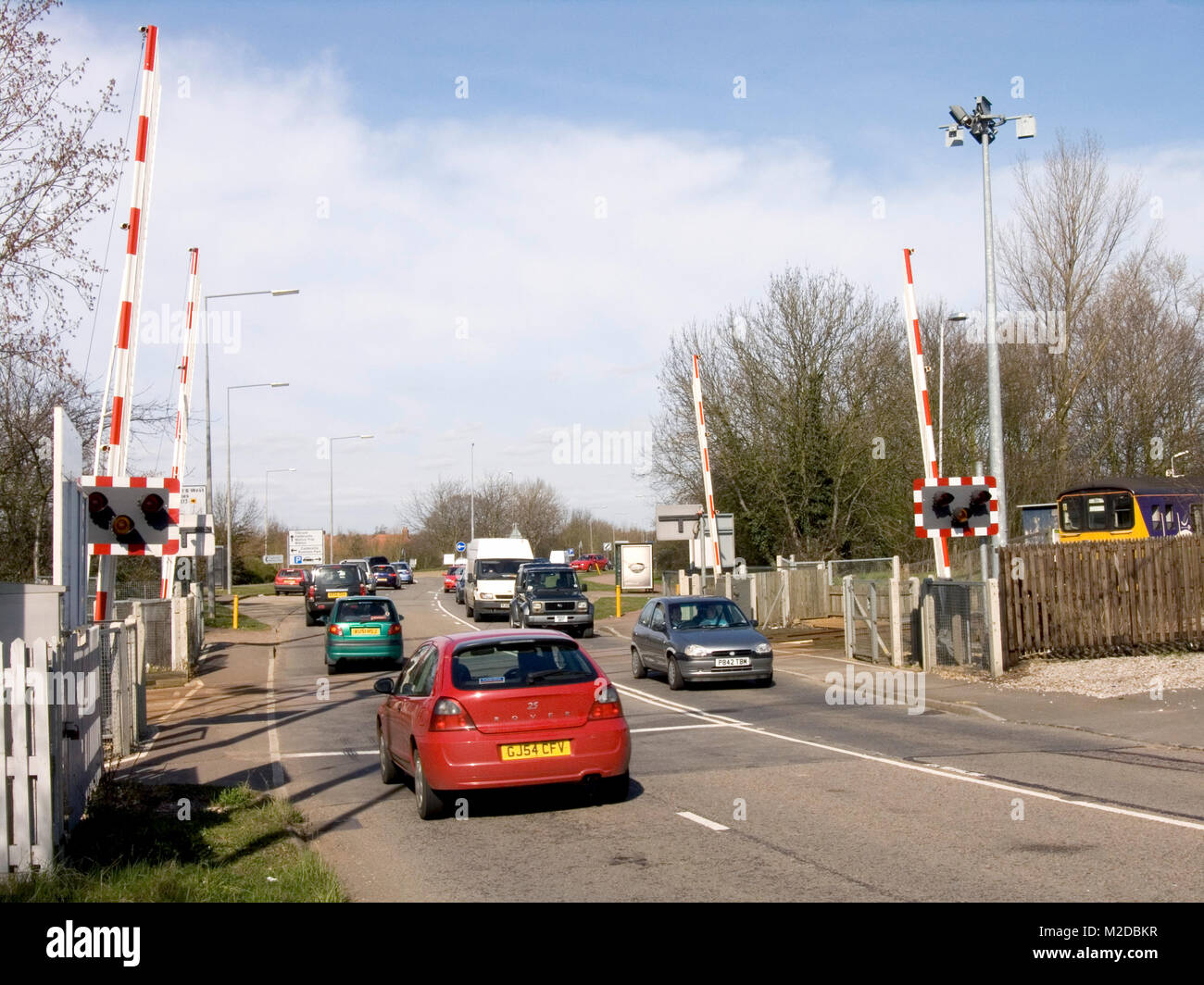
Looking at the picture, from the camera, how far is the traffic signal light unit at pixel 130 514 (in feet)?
41.9

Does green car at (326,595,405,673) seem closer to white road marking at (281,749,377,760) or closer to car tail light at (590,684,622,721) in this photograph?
white road marking at (281,749,377,760)

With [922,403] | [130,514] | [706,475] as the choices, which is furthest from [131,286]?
[706,475]

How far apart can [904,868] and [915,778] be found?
3.67 metres

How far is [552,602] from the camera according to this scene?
3231 cm

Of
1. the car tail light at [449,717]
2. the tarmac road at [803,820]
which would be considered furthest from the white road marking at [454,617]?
the car tail light at [449,717]

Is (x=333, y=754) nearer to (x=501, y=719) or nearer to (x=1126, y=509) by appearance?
(x=501, y=719)

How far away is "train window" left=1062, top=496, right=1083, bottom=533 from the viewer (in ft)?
118

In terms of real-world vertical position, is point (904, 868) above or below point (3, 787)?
below

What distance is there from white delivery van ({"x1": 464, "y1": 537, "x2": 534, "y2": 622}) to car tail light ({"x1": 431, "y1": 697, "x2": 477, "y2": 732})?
2786cm

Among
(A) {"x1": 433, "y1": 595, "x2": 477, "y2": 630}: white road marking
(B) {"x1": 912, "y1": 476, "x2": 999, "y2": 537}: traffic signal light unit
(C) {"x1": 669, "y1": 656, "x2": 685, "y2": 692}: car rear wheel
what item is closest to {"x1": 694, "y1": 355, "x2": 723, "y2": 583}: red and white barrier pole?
(A) {"x1": 433, "y1": 595, "x2": 477, "y2": 630}: white road marking

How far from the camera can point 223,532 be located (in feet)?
206

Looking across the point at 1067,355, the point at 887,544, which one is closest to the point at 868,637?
the point at 887,544

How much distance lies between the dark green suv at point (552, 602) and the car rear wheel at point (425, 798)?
22.4 meters

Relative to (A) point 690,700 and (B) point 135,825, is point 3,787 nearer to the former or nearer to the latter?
(B) point 135,825
